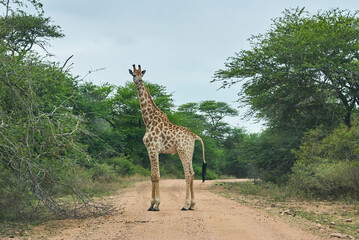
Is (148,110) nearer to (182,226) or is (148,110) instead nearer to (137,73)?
(137,73)

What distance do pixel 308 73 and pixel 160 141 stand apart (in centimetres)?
1046

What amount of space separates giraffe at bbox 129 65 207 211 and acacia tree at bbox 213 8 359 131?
29.7ft

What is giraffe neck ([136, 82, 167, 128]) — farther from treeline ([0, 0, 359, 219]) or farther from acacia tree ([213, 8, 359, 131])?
acacia tree ([213, 8, 359, 131])

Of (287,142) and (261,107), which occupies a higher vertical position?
(261,107)

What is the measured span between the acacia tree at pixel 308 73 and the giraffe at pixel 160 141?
29.7ft

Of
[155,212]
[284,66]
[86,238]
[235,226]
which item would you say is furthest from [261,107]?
[86,238]

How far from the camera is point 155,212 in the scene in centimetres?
986

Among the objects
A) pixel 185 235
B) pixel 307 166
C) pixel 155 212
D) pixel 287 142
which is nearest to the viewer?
pixel 185 235

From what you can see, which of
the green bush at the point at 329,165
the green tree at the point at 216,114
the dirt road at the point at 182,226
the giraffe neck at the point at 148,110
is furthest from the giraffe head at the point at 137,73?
the green tree at the point at 216,114

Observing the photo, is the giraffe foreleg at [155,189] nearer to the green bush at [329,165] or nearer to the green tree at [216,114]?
the green bush at [329,165]

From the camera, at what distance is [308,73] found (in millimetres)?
18688

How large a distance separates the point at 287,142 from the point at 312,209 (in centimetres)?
797

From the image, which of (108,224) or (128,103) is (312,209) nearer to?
(108,224)

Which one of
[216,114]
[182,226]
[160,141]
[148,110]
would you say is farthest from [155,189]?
[216,114]
